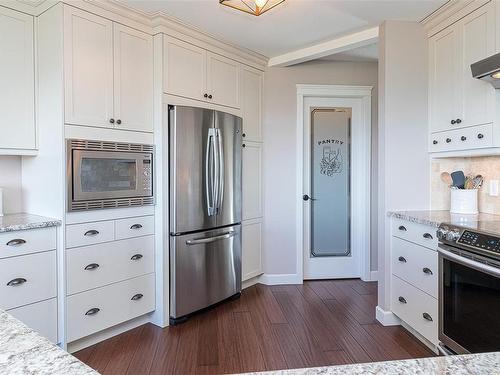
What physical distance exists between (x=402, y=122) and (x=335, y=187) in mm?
1395

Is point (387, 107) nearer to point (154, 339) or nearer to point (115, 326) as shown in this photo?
point (154, 339)

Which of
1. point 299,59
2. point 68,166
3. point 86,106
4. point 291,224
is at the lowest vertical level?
point 291,224

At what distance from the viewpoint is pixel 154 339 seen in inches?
104

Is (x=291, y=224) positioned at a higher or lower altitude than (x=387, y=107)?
lower

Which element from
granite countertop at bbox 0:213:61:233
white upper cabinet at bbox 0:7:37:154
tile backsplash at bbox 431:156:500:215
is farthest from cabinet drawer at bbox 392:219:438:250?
white upper cabinet at bbox 0:7:37:154

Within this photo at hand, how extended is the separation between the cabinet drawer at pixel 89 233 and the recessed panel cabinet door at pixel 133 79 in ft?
2.43

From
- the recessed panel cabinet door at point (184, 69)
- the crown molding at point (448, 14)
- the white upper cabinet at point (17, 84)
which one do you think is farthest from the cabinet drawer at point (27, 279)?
the crown molding at point (448, 14)

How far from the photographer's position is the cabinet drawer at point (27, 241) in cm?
210

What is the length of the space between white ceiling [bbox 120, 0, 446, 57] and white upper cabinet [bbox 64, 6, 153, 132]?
0.27 meters

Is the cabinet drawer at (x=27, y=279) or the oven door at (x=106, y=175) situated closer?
the cabinet drawer at (x=27, y=279)

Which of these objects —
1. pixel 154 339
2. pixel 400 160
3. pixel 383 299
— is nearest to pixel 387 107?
pixel 400 160

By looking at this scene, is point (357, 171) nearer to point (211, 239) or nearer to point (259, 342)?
point (211, 239)

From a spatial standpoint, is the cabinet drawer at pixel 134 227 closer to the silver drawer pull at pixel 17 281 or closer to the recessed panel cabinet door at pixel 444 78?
the silver drawer pull at pixel 17 281

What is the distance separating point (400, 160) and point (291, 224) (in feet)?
4.92
